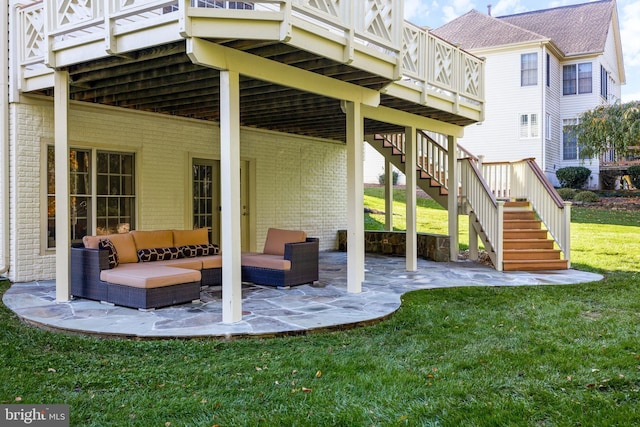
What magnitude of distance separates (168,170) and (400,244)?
17.9 feet

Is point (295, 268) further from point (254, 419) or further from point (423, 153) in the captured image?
point (423, 153)

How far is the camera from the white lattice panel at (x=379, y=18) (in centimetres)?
662

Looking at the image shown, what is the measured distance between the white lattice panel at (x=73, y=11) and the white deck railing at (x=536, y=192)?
8.16 metres

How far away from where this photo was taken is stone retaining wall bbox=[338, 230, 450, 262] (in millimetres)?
11414

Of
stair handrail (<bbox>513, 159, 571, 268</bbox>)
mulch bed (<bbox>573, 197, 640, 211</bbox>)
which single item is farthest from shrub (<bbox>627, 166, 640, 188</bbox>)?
stair handrail (<bbox>513, 159, 571, 268</bbox>)

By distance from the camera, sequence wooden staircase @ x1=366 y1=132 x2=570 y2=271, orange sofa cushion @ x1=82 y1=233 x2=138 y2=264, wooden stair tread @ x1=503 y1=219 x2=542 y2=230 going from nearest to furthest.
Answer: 1. orange sofa cushion @ x1=82 y1=233 x2=138 y2=264
2. wooden staircase @ x1=366 y1=132 x2=570 y2=271
3. wooden stair tread @ x1=503 y1=219 x2=542 y2=230

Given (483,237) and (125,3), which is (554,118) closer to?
(483,237)

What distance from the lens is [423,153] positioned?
40.3 ft

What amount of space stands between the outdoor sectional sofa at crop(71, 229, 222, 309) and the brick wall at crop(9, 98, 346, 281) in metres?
1.48

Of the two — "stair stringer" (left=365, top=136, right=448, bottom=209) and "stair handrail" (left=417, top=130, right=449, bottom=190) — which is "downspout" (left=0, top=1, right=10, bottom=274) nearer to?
"stair stringer" (left=365, top=136, right=448, bottom=209)

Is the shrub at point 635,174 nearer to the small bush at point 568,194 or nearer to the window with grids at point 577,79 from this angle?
the window with grids at point 577,79

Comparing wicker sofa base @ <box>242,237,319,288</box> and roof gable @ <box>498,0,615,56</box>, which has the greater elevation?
roof gable @ <box>498,0,615,56</box>

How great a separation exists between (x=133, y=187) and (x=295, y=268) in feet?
11.6

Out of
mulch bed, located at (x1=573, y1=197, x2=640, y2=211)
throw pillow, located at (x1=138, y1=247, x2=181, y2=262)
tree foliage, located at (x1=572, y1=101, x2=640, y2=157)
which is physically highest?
tree foliage, located at (x1=572, y1=101, x2=640, y2=157)
